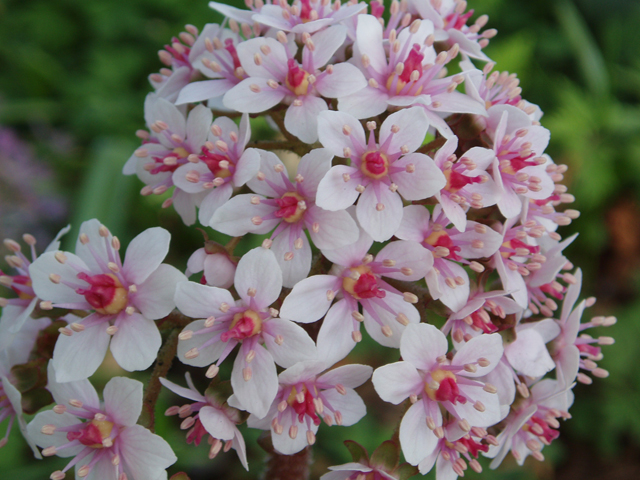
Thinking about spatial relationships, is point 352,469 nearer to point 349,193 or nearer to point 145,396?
point 145,396

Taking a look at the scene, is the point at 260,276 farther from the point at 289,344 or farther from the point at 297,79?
the point at 297,79

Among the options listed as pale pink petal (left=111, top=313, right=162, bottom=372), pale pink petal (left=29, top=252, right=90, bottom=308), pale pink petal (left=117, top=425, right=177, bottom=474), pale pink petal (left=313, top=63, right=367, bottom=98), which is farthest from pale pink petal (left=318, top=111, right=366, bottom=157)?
pale pink petal (left=117, top=425, right=177, bottom=474)

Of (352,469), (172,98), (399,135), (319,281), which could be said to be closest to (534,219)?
(399,135)

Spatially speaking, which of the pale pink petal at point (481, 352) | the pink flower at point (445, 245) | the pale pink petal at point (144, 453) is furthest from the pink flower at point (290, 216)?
the pale pink petal at point (144, 453)

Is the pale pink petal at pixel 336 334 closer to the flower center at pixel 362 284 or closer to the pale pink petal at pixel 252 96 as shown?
the flower center at pixel 362 284

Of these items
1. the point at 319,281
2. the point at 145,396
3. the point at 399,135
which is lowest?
the point at 145,396

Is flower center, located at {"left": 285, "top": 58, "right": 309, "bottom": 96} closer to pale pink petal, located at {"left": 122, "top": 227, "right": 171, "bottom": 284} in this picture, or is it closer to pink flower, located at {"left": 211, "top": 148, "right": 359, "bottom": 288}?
pink flower, located at {"left": 211, "top": 148, "right": 359, "bottom": 288}

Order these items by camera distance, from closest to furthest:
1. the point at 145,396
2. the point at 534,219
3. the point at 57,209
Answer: the point at 145,396 < the point at 534,219 < the point at 57,209

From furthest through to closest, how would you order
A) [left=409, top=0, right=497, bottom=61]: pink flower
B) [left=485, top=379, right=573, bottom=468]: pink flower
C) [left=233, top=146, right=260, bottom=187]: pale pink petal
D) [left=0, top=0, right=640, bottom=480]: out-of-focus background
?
[left=0, top=0, right=640, bottom=480]: out-of-focus background
[left=409, top=0, right=497, bottom=61]: pink flower
[left=485, top=379, right=573, bottom=468]: pink flower
[left=233, top=146, right=260, bottom=187]: pale pink petal
